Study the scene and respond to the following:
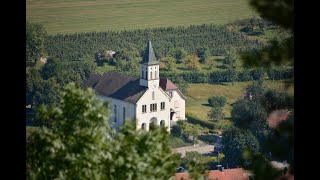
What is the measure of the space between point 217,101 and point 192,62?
3.36 meters

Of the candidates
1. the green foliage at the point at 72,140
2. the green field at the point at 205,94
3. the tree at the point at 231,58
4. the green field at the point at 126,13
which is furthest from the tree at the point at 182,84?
the green foliage at the point at 72,140

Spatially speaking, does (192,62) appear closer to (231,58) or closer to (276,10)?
(231,58)

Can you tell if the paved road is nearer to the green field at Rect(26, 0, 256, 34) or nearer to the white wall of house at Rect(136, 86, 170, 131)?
the white wall of house at Rect(136, 86, 170, 131)

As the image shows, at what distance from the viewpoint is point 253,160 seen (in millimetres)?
2219

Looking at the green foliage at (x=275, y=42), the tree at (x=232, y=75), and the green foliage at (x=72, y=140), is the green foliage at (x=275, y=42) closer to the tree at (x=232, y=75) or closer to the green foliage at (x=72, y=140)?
the green foliage at (x=72, y=140)

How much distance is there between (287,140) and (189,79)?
16.2m

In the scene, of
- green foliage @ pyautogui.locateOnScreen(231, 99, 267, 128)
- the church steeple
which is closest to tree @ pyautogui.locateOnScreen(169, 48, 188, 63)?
the church steeple

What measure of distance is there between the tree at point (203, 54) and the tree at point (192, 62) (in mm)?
144

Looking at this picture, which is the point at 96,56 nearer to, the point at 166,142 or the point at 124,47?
the point at 124,47

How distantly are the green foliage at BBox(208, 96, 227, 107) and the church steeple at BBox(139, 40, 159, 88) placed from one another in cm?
108

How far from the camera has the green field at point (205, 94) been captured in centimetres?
1658

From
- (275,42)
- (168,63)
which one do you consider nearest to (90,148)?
(275,42)

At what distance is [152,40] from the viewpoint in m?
21.7
